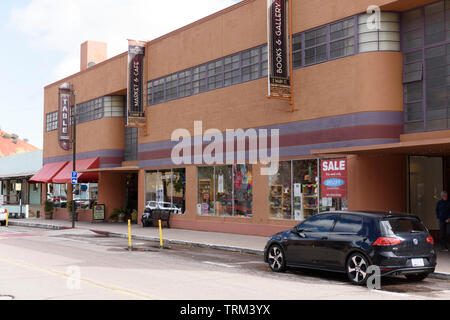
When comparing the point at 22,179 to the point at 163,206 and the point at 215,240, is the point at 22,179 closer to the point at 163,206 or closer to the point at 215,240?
the point at 163,206

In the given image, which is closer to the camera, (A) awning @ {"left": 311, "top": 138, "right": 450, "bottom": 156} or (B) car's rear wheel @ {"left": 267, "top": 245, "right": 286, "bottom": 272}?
(B) car's rear wheel @ {"left": 267, "top": 245, "right": 286, "bottom": 272}

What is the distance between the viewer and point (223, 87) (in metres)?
24.0

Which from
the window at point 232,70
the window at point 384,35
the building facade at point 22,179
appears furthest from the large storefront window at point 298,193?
the building facade at point 22,179

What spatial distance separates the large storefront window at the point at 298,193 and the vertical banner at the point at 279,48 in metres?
2.79

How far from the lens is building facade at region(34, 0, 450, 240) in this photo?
17.5 meters

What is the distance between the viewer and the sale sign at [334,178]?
1828cm

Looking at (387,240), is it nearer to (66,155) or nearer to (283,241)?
(283,241)

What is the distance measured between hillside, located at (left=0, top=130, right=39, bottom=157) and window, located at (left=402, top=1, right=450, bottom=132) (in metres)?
146

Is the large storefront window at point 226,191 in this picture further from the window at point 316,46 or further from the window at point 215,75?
the window at point 316,46

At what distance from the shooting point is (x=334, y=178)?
18547mm

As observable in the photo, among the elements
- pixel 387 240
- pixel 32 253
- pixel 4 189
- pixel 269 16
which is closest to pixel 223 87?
pixel 269 16

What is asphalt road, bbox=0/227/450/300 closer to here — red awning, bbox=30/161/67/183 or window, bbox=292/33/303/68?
window, bbox=292/33/303/68

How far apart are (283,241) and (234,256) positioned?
3864mm

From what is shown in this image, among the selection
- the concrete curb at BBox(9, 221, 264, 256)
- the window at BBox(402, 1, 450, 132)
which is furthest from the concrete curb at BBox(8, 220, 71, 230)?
the window at BBox(402, 1, 450, 132)
